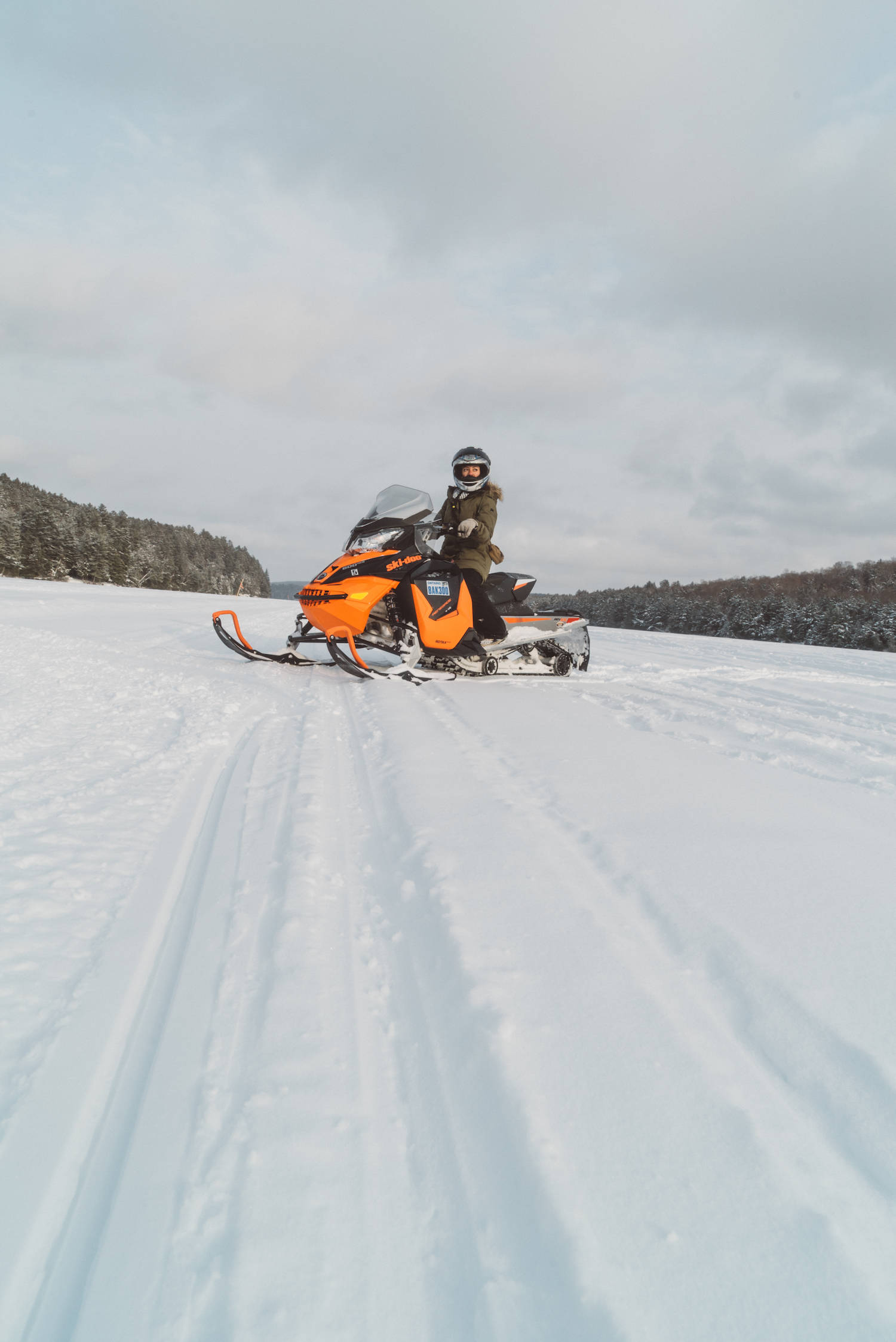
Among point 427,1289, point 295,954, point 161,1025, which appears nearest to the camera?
point 427,1289

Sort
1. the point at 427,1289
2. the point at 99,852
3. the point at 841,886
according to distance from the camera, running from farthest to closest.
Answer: the point at 99,852
the point at 841,886
the point at 427,1289

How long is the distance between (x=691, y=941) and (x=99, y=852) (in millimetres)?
1789

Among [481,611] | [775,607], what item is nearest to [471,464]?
[481,611]

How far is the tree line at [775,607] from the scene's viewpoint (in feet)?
109

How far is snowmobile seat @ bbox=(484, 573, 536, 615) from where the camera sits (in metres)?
5.89

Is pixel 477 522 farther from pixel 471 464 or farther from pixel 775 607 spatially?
pixel 775 607

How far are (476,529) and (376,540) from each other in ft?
3.18

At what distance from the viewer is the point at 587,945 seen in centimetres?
155

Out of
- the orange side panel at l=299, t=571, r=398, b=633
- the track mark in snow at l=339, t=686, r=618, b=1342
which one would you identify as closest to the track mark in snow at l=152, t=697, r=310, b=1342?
the track mark in snow at l=339, t=686, r=618, b=1342

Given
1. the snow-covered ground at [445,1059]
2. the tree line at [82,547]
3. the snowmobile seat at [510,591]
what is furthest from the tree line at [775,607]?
the tree line at [82,547]

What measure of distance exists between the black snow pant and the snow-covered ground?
10.4ft

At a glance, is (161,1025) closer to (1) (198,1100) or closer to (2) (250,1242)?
(1) (198,1100)

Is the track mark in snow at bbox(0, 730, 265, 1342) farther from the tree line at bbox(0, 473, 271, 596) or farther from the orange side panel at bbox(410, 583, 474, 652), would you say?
the tree line at bbox(0, 473, 271, 596)

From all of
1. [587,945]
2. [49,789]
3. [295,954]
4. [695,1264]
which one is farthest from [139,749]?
[695,1264]
